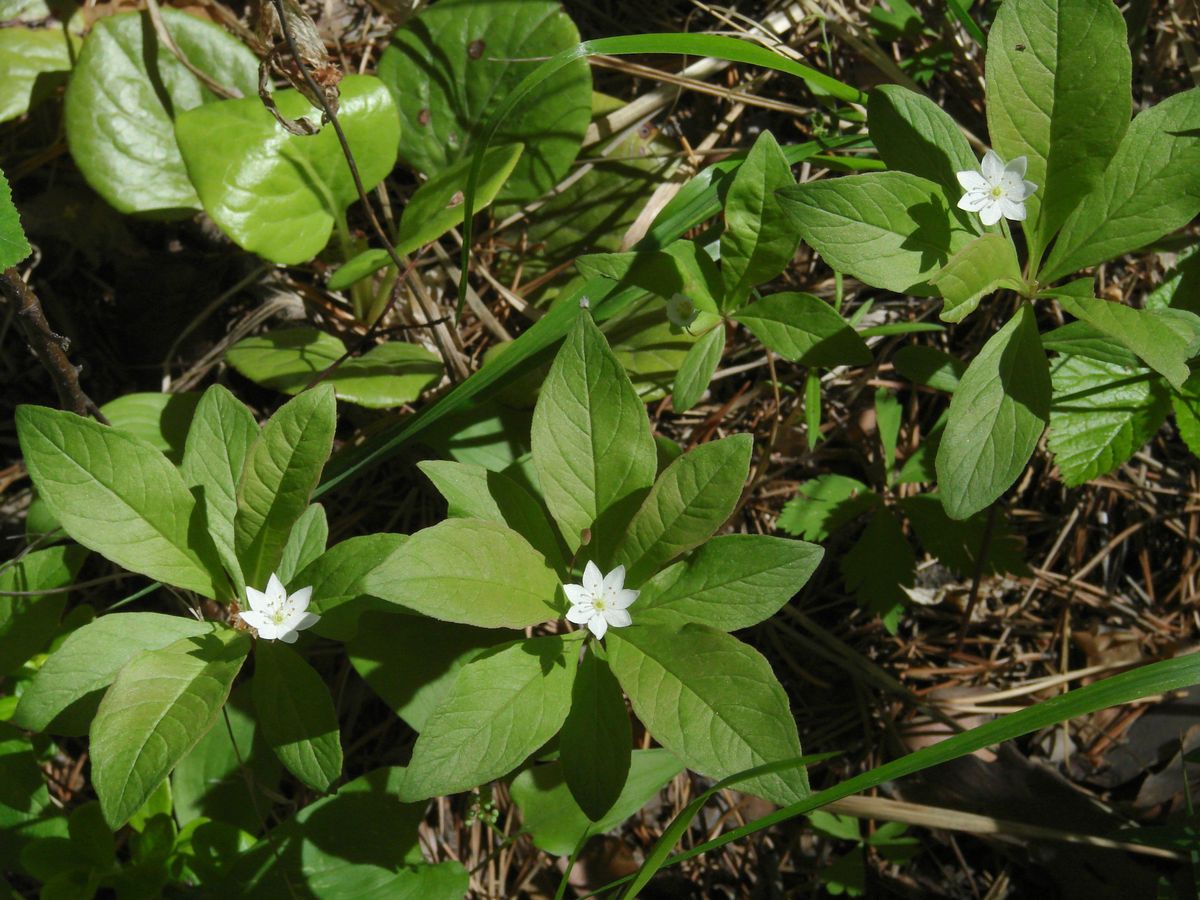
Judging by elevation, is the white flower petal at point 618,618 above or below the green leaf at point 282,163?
below

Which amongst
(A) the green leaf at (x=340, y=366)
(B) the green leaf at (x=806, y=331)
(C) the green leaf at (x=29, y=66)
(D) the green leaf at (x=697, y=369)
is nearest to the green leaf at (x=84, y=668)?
(A) the green leaf at (x=340, y=366)

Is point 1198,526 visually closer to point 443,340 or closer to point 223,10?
point 443,340

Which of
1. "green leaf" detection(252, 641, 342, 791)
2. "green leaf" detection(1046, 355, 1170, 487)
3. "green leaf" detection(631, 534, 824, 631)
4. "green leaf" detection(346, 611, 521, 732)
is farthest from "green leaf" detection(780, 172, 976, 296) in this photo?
"green leaf" detection(252, 641, 342, 791)

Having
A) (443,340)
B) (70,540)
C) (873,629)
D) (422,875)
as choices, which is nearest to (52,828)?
(70,540)

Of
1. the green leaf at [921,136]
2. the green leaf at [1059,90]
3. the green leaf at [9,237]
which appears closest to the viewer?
the green leaf at [9,237]

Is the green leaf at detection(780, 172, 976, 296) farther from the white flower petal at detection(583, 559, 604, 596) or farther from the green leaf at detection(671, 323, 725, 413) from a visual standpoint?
the white flower petal at detection(583, 559, 604, 596)

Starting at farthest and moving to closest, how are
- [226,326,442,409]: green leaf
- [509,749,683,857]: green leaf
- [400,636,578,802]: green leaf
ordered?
[226,326,442,409]: green leaf
[509,749,683,857]: green leaf
[400,636,578,802]: green leaf

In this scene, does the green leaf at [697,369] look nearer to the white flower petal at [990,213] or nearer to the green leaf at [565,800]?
the white flower petal at [990,213]

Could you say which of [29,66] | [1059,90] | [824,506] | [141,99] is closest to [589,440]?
[824,506]
